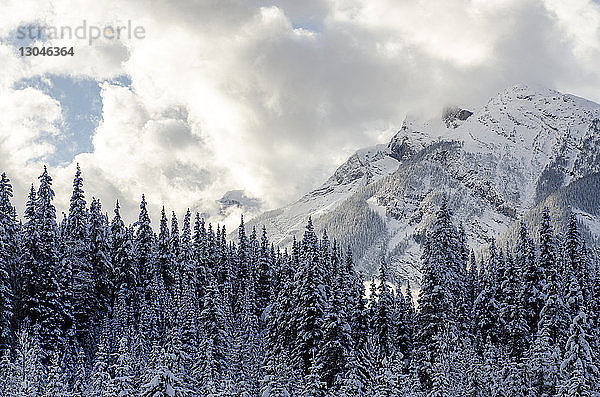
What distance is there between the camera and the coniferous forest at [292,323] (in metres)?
34.9

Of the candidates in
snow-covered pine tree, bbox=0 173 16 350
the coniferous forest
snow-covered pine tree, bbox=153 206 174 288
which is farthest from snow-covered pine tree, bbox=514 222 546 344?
snow-covered pine tree, bbox=0 173 16 350

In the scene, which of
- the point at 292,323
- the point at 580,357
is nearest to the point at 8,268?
the point at 292,323

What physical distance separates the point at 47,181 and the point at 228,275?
109 ft

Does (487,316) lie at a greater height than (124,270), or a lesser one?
lesser

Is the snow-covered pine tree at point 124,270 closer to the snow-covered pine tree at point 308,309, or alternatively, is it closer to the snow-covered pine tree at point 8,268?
the snow-covered pine tree at point 8,268

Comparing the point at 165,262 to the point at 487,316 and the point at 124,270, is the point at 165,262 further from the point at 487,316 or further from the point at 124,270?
the point at 487,316

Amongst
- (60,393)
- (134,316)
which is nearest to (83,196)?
(134,316)

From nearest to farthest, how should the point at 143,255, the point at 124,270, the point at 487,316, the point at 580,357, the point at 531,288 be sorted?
the point at 580,357, the point at 531,288, the point at 124,270, the point at 487,316, the point at 143,255

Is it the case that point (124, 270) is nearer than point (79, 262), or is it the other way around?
point (79, 262)

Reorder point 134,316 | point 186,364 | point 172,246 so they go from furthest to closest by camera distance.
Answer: point 172,246 < point 134,316 < point 186,364

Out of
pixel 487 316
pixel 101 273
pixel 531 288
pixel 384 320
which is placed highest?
pixel 101 273

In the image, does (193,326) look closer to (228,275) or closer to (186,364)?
(186,364)

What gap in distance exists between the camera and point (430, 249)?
46.7 meters

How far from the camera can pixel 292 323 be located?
42.2 metres
